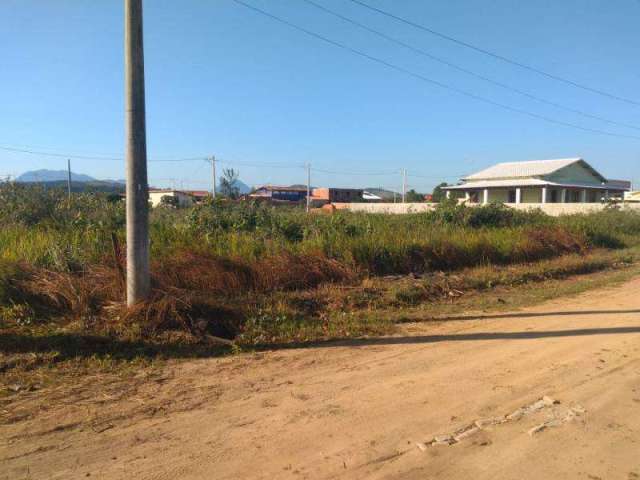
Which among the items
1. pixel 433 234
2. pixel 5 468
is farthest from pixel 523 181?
pixel 5 468

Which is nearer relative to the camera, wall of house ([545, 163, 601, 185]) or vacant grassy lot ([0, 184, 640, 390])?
vacant grassy lot ([0, 184, 640, 390])

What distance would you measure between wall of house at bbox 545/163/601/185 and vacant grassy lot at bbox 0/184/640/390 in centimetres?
3517

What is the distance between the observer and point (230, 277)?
8781mm

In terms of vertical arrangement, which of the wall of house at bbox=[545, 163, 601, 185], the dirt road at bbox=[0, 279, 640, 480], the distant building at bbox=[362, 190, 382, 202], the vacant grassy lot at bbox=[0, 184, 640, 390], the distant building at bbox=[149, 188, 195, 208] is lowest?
the dirt road at bbox=[0, 279, 640, 480]

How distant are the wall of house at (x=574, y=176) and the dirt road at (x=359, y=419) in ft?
156

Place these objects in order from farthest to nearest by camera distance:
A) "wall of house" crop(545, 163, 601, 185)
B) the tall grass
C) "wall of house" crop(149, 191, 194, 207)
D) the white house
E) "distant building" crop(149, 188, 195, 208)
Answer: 1. "wall of house" crop(545, 163, 601, 185)
2. the white house
3. "wall of house" crop(149, 191, 194, 207)
4. "distant building" crop(149, 188, 195, 208)
5. the tall grass

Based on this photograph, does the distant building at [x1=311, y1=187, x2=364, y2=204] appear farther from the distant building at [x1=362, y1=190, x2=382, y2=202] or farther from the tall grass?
the tall grass

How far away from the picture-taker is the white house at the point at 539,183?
1854 inches

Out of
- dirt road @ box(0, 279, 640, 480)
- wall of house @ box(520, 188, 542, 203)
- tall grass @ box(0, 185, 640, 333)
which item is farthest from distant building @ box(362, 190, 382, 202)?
dirt road @ box(0, 279, 640, 480)

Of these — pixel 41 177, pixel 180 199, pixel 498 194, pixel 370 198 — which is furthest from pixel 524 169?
pixel 41 177

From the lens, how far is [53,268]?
314 inches

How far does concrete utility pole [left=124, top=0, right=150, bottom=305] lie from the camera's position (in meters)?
6.58

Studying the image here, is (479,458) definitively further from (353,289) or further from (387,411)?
(353,289)

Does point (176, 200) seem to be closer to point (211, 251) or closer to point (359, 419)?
point (211, 251)
